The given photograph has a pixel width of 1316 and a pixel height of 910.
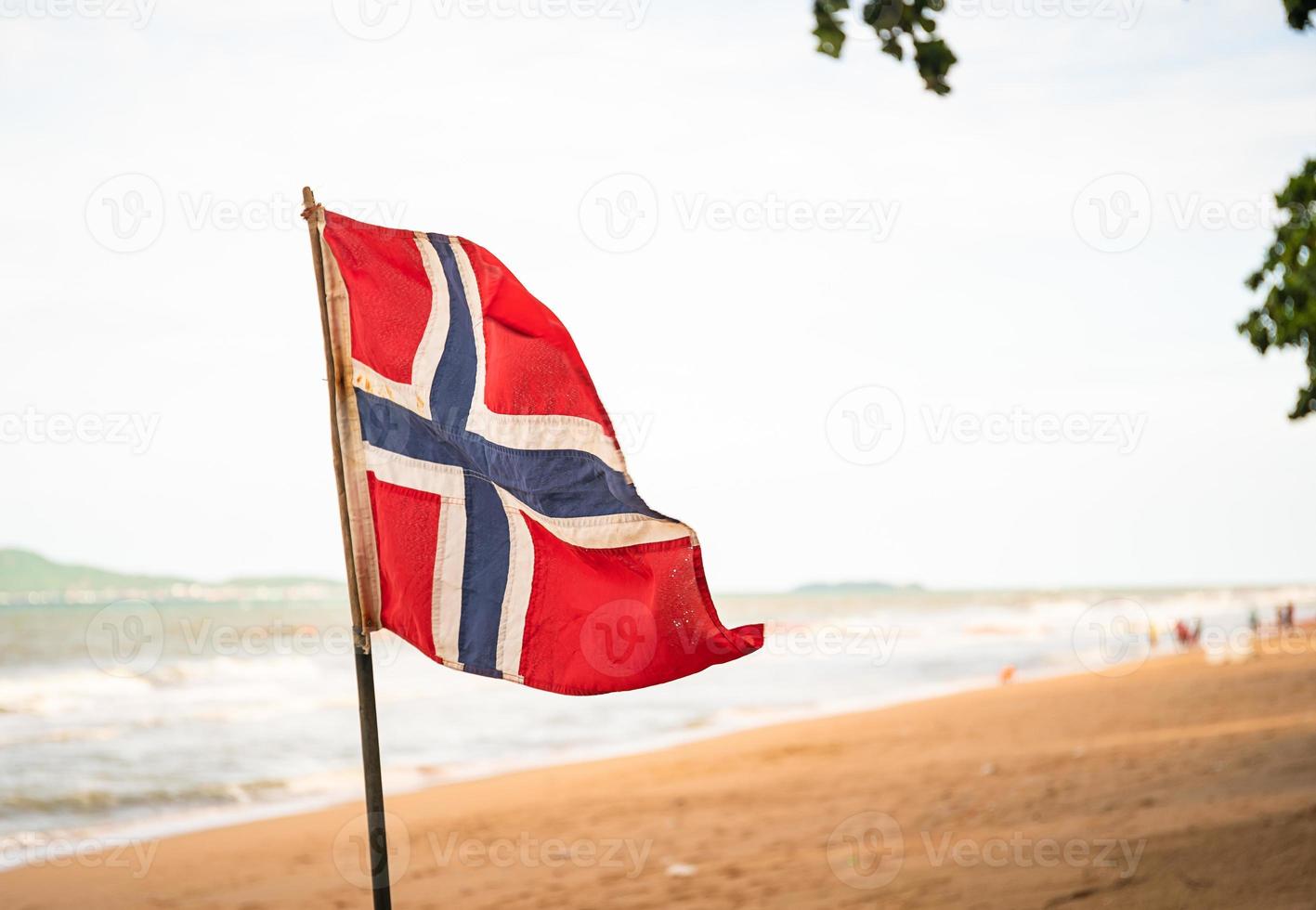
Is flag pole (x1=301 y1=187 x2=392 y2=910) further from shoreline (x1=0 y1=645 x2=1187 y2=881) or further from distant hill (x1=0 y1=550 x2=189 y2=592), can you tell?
distant hill (x1=0 y1=550 x2=189 y2=592)

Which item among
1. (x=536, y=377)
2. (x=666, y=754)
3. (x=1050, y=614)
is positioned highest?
(x=536, y=377)

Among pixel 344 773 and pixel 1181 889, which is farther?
pixel 344 773

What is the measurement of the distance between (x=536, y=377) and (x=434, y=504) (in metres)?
0.62

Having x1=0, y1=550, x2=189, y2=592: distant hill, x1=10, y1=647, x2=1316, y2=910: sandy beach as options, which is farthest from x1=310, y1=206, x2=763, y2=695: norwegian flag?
x1=0, y1=550, x2=189, y2=592: distant hill

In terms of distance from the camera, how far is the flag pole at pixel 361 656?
3486mm

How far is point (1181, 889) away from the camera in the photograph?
6.37m

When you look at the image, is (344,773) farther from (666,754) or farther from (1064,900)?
(1064,900)

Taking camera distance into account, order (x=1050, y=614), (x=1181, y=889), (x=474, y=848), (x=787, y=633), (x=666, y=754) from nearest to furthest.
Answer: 1. (x=1181, y=889)
2. (x=474, y=848)
3. (x=666, y=754)
4. (x=787, y=633)
5. (x=1050, y=614)

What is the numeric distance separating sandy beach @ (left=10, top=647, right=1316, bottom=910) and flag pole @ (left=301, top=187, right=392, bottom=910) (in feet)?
14.3

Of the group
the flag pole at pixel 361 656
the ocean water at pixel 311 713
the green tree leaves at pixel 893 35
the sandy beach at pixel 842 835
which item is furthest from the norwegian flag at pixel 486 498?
the ocean water at pixel 311 713

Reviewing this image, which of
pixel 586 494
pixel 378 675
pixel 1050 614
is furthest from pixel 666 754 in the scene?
pixel 1050 614

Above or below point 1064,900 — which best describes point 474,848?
below

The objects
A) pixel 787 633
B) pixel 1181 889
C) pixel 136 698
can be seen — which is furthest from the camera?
pixel 787 633

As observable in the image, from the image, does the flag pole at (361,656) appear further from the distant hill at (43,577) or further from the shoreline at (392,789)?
the distant hill at (43,577)
